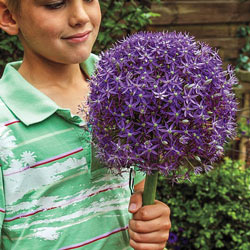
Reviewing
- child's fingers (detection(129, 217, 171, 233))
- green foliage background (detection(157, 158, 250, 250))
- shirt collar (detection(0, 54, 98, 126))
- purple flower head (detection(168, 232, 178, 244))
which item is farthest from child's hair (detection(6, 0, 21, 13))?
purple flower head (detection(168, 232, 178, 244))

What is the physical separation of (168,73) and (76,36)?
43cm

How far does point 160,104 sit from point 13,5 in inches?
28.3

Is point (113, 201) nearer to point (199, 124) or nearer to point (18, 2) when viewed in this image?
→ point (199, 124)

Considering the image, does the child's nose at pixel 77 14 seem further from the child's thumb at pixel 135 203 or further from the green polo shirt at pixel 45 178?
the child's thumb at pixel 135 203

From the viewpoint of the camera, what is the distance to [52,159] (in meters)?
1.42

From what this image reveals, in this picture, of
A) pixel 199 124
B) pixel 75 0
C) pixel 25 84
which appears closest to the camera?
pixel 199 124

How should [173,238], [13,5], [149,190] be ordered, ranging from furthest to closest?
1. [173,238]
2. [13,5]
3. [149,190]

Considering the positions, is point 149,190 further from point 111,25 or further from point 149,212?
point 111,25

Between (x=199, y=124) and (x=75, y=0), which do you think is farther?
(x=75, y=0)

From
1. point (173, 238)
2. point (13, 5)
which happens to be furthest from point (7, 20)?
point (173, 238)

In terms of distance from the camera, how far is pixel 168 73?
44.5 inches

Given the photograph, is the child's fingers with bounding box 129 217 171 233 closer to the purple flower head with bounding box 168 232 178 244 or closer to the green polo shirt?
the green polo shirt

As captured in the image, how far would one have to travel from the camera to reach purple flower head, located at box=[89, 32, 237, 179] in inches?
43.4

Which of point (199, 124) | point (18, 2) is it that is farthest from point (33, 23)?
point (199, 124)
